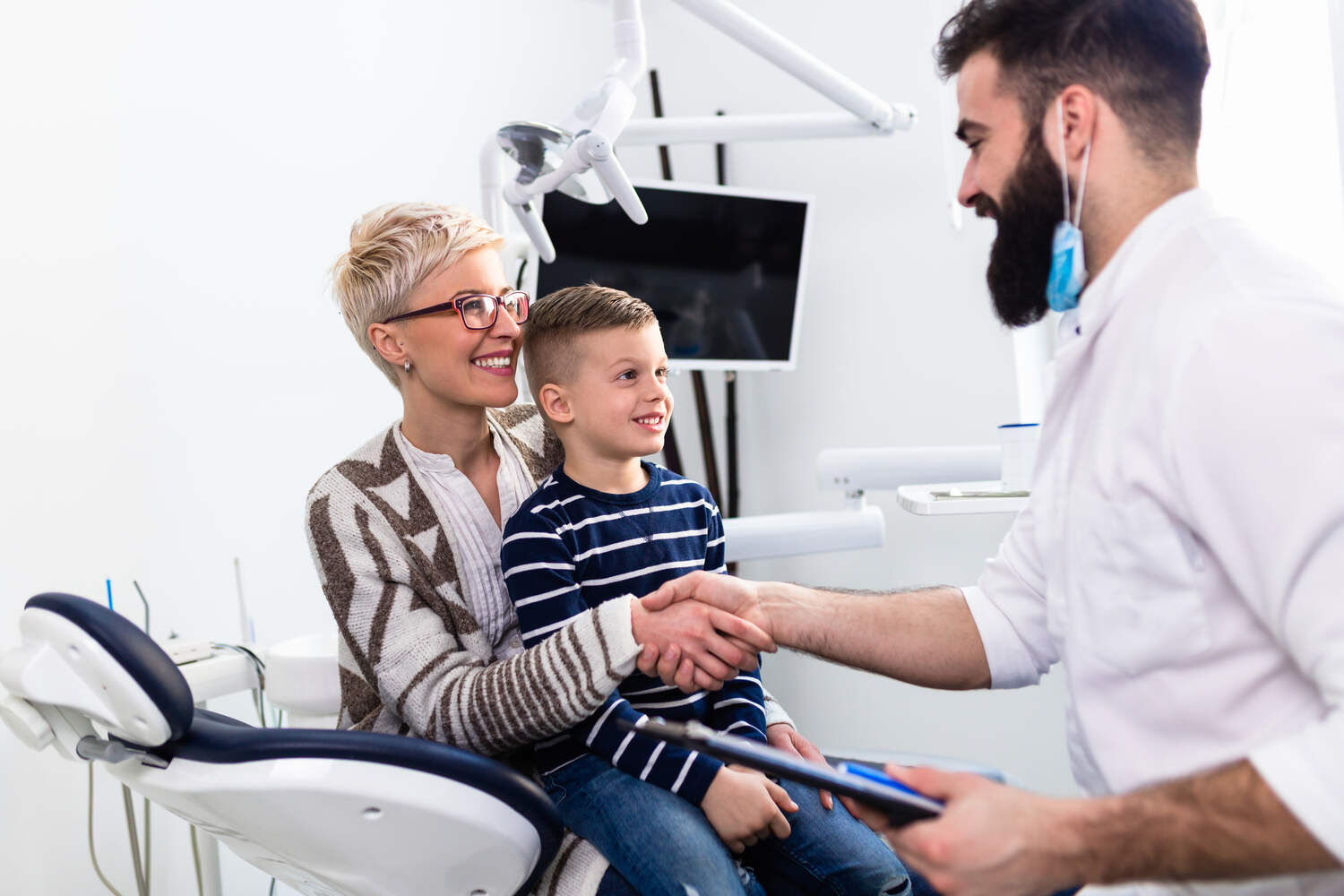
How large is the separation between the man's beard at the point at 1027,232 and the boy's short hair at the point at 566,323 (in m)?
0.50

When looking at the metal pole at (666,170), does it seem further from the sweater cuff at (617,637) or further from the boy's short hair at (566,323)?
the sweater cuff at (617,637)

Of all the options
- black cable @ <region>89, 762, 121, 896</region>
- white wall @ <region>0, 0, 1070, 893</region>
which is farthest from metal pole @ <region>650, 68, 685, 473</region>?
black cable @ <region>89, 762, 121, 896</region>

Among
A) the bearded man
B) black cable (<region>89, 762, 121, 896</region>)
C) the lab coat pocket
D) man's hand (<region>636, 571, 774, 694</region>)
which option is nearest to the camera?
the bearded man

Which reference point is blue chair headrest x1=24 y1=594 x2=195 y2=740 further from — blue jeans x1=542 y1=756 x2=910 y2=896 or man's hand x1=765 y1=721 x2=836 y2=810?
man's hand x1=765 y1=721 x2=836 y2=810

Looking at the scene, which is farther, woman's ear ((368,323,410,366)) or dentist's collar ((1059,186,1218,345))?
woman's ear ((368,323,410,366))

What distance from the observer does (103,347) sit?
1.93 meters

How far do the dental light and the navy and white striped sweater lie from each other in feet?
1.34

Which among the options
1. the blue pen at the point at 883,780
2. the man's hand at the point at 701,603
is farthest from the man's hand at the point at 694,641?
the blue pen at the point at 883,780

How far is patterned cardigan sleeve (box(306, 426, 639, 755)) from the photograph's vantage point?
1081 millimetres

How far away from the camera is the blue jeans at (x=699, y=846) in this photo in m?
1.03

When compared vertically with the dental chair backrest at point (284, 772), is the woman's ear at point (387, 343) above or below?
above

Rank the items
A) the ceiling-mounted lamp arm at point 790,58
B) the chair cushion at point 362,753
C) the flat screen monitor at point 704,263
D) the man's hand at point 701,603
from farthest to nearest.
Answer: the flat screen monitor at point 704,263
the ceiling-mounted lamp arm at point 790,58
the man's hand at point 701,603
the chair cushion at point 362,753

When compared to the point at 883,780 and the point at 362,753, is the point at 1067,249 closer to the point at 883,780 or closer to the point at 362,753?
the point at 883,780

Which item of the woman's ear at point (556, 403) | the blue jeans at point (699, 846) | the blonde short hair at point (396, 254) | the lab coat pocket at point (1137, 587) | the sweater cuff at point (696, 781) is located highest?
the blonde short hair at point (396, 254)
